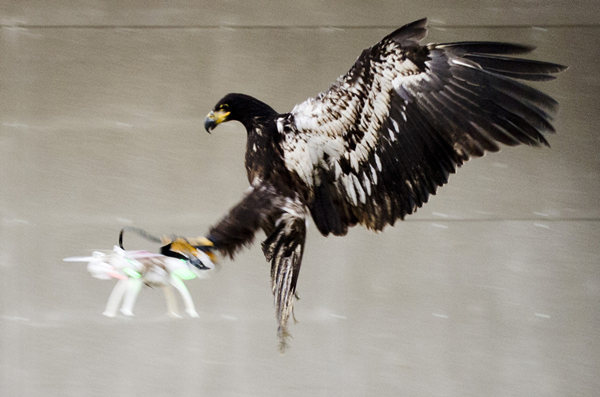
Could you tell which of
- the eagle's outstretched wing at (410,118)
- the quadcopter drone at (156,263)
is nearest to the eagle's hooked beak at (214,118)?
the eagle's outstretched wing at (410,118)

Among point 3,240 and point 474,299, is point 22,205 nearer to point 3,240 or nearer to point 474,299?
point 3,240

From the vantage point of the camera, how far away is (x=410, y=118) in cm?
158

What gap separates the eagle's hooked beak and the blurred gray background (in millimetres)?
1135

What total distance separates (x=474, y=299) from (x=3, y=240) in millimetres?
1715

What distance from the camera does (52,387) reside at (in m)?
2.89

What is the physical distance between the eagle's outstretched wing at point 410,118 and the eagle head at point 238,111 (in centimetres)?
6

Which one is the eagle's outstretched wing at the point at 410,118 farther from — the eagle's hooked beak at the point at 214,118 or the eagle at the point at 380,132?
the eagle's hooked beak at the point at 214,118

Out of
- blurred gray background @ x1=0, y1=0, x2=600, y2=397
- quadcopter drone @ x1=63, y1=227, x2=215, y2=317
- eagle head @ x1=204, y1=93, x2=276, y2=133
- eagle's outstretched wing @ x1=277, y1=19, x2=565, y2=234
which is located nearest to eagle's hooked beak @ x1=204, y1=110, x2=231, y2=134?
eagle head @ x1=204, y1=93, x2=276, y2=133

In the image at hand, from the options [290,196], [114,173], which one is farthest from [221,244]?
[114,173]

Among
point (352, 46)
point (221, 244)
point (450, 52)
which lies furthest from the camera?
point (352, 46)

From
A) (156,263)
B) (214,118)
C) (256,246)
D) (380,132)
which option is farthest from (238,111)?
(256,246)

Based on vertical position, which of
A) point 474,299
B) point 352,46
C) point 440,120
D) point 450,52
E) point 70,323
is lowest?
point 70,323

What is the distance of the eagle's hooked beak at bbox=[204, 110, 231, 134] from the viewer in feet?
5.35

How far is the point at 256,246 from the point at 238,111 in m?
1.28
